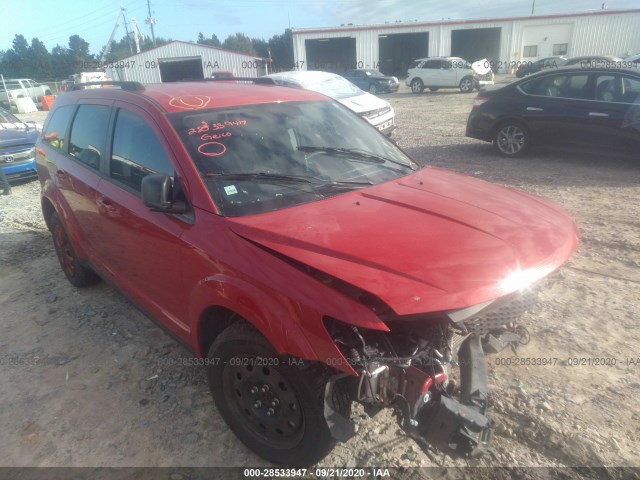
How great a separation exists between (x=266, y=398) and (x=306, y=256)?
0.83m

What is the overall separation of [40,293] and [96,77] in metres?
32.6

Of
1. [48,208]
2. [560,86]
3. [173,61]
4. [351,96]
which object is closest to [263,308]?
[48,208]

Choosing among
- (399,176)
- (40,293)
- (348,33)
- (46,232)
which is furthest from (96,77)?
(399,176)

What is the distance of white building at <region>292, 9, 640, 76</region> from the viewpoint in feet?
116

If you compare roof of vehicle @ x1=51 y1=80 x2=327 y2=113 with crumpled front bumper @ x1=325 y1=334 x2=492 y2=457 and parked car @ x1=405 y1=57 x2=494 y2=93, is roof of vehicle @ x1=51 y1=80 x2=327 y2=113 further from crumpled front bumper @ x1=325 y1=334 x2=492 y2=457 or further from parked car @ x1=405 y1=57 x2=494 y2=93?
parked car @ x1=405 y1=57 x2=494 y2=93

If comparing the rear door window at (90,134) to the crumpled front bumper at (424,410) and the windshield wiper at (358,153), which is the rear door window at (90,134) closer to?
the windshield wiper at (358,153)

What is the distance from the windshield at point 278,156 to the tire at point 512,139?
6.17m

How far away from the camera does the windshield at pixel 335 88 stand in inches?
435

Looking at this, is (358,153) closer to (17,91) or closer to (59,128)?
(59,128)

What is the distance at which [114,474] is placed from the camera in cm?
247

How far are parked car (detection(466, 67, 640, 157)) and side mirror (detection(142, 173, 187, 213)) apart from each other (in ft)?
25.1

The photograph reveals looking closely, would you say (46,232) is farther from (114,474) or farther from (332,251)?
(332,251)

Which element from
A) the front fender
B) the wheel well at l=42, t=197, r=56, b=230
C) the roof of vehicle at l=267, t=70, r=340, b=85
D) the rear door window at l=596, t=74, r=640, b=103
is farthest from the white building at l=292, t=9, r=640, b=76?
the front fender

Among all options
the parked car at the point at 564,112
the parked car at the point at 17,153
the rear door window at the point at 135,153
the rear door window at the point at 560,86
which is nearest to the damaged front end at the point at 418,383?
the rear door window at the point at 135,153
